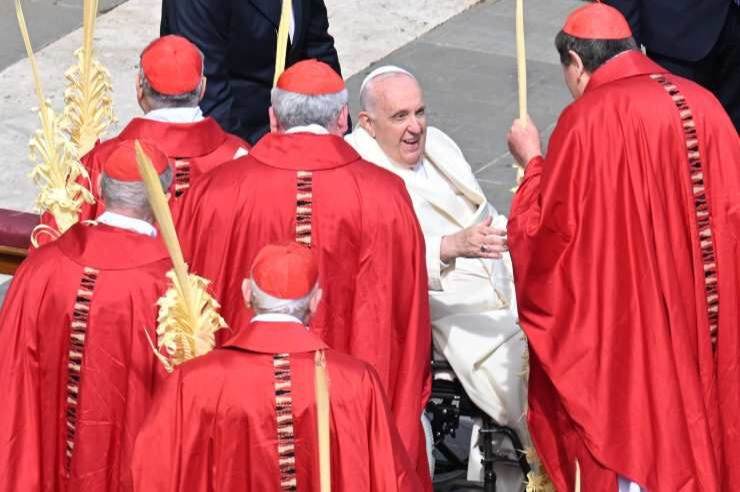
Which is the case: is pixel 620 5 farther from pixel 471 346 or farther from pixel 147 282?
pixel 147 282

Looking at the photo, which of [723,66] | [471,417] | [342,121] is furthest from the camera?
[723,66]

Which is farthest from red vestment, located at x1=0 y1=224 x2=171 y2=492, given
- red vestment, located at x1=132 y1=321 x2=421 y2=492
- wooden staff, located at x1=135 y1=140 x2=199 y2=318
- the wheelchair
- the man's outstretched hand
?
the wheelchair

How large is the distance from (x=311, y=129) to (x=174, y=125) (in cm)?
73

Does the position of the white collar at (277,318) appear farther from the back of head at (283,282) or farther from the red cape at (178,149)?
the red cape at (178,149)

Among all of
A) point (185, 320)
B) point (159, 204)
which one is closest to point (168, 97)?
point (185, 320)

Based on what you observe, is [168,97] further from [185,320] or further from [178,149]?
[185,320]

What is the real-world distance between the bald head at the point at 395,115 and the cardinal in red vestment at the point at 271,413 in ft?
6.19

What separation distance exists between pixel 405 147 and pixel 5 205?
11.2ft

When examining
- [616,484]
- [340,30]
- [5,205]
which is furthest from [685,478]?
[340,30]

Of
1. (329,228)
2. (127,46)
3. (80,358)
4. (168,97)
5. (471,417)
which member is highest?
(127,46)

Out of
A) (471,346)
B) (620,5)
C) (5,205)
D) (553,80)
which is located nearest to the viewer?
(471,346)

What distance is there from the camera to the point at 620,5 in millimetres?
8453

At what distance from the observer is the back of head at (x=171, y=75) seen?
22.0 ft

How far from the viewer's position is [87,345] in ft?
19.1
